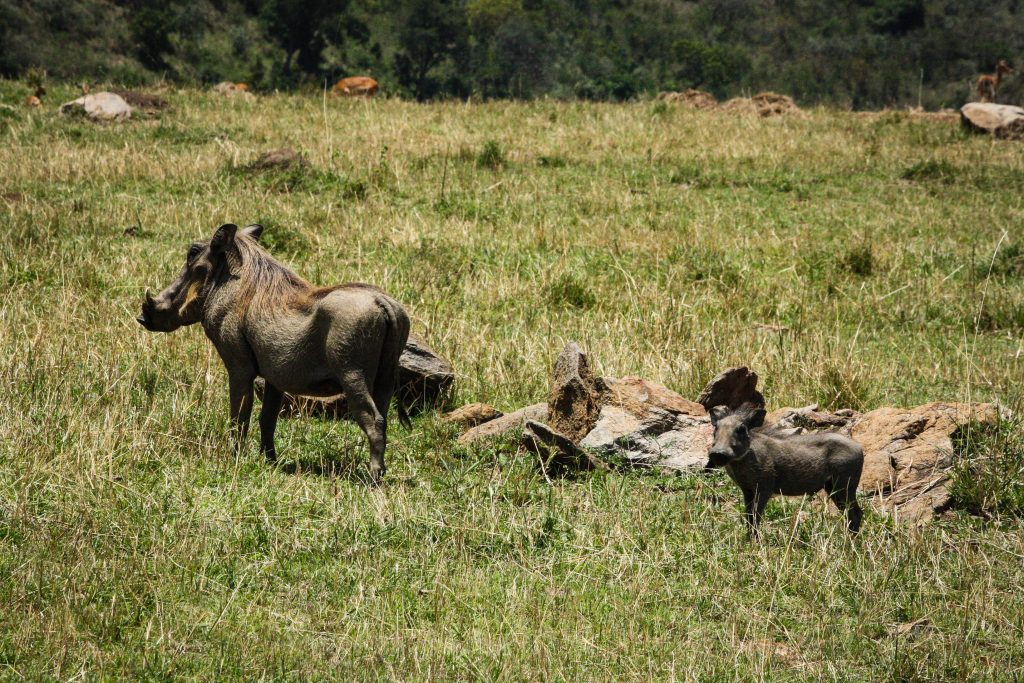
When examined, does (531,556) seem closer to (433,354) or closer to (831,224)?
(433,354)

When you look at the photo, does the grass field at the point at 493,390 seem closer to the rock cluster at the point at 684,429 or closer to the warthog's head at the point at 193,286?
Result: the rock cluster at the point at 684,429

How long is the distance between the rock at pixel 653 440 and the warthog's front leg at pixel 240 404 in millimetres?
1784

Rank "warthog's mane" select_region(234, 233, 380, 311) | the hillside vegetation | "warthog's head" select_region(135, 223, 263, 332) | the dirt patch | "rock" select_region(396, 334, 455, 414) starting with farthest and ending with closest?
the hillside vegetation < the dirt patch < "rock" select_region(396, 334, 455, 414) < "warthog's head" select_region(135, 223, 263, 332) < "warthog's mane" select_region(234, 233, 380, 311)

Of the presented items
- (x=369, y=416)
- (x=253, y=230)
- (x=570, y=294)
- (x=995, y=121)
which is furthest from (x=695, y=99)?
(x=369, y=416)

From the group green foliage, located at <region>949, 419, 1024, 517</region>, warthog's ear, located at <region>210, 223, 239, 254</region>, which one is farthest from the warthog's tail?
green foliage, located at <region>949, 419, 1024, 517</region>

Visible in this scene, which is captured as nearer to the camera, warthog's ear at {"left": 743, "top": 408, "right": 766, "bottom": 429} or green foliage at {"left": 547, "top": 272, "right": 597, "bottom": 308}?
warthog's ear at {"left": 743, "top": 408, "right": 766, "bottom": 429}

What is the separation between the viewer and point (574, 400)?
6527 mm

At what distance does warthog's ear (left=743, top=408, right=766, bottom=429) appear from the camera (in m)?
4.99

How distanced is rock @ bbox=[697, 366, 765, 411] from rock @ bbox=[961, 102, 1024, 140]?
1364 centimetres

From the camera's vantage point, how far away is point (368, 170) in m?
13.8

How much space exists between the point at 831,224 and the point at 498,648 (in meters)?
9.91

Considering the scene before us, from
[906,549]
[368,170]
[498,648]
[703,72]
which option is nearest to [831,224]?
[368,170]

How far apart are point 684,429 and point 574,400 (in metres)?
0.63

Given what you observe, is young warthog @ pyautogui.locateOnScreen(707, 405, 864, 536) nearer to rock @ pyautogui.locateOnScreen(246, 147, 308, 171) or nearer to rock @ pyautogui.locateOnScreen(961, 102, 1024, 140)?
rock @ pyautogui.locateOnScreen(246, 147, 308, 171)
